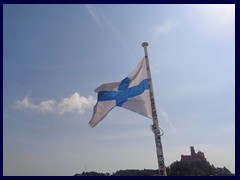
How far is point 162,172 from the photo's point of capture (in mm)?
11414

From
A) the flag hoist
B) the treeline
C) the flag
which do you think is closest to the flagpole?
the flag hoist

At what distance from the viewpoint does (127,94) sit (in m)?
14.1

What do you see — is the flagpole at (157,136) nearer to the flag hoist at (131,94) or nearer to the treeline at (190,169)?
the flag hoist at (131,94)

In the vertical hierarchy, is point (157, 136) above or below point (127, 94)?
below

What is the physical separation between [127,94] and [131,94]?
0.70 ft

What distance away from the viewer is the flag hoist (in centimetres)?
1324

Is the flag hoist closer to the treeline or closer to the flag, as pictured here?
the flag

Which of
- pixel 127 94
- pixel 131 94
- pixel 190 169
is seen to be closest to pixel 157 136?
pixel 131 94

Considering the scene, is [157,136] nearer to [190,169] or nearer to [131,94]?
[131,94]

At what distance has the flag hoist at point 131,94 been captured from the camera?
13.2 meters

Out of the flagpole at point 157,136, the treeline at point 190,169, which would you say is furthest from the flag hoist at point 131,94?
the treeline at point 190,169

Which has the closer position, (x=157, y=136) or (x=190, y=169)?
(x=157, y=136)
